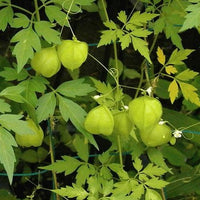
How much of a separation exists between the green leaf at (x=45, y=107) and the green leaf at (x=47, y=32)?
15 cm

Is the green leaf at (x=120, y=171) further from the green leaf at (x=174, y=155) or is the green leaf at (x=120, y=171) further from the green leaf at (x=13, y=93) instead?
the green leaf at (x=174, y=155)

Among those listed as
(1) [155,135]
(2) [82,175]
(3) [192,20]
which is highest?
(3) [192,20]

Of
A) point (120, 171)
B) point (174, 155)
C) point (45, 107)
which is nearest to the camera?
point (45, 107)

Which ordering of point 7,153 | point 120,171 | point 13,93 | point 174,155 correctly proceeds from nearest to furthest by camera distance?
1. point 7,153
2. point 13,93
3. point 120,171
4. point 174,155

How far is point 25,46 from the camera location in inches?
43.0

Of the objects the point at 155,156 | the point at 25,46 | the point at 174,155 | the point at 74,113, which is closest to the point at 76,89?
the point at 74,113

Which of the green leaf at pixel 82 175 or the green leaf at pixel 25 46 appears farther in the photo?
the green leaf at pixel 82 175

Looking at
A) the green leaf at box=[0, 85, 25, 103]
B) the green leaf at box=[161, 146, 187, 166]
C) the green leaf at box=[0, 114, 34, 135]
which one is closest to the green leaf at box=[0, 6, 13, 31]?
the green leaf at box=[0, 85, 25, 103]

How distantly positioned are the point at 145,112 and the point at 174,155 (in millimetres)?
799

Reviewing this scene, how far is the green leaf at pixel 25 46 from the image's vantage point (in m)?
Result: 1.08

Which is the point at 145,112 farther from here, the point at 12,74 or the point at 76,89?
the point at 12,74

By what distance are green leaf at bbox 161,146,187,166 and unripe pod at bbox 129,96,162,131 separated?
0.74m

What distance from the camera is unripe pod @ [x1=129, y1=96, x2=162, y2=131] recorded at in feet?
3.59

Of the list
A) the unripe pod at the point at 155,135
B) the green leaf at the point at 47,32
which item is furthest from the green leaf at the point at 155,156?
the green leaf at the point at 47,32
